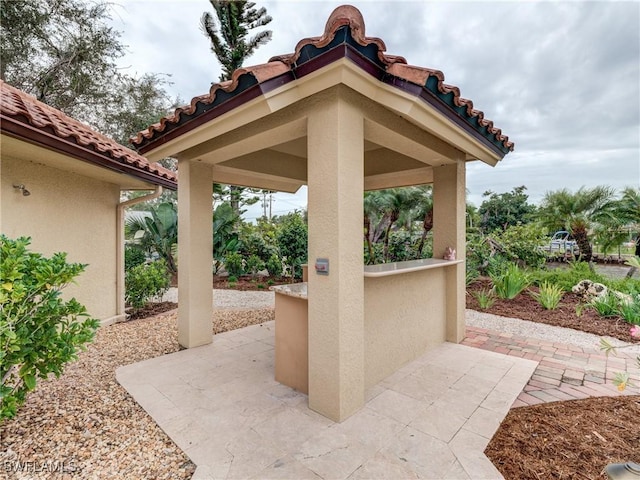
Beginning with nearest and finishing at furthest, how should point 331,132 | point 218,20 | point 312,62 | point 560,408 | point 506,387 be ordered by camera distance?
point 312,62 → point 331,132 → point 560,408 → point 506,387 → point 218,20

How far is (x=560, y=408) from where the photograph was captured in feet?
12.8

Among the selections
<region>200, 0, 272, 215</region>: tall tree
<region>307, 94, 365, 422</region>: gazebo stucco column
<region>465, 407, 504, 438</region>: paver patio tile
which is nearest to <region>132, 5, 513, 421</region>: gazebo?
<region>307, 94, 365, 422</region>: gazebo stucco column

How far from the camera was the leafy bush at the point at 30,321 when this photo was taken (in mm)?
2877

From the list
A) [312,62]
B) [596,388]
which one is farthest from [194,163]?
[596,388]

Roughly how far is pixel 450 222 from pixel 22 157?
8.69m

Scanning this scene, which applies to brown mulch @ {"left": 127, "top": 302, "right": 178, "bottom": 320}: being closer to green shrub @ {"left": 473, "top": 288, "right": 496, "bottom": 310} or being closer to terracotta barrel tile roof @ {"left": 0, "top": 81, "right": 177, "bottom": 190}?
terracotta barrel tile roof @ {"left": 0, "top": 81, "right": 177, "bottom": 190}

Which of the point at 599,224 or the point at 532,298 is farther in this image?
the point at 599,224

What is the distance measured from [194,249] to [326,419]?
13.3 feet

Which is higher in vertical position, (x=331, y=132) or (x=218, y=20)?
(x=218, y=20)

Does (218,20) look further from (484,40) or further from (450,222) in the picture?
(450,222)

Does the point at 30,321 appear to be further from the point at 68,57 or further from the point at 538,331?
the point at 68,57

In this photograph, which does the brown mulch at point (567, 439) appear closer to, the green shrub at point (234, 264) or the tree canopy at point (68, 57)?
the green shrub at point (234, 264)

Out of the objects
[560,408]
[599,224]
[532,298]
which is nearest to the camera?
[560,408]

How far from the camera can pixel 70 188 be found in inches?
274
